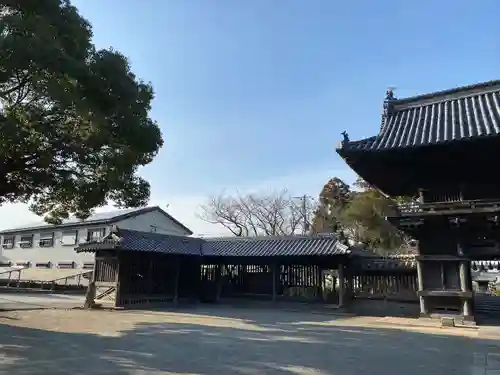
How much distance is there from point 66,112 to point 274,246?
15.6m

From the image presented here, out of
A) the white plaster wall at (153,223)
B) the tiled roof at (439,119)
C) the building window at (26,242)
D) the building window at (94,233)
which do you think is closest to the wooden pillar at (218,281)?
the tiled roof at (439,119)

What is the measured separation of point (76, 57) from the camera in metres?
9.98

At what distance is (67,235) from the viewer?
38531mm

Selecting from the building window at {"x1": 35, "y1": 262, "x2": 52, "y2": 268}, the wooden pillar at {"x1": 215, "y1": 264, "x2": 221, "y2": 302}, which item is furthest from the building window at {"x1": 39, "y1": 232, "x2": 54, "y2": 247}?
the wooden pillar at {"x1": 215, "y1": 264, "x2": 221, "y2": 302}

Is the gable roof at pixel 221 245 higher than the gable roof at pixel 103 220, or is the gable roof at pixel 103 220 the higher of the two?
the gable roof at pixel 103 220

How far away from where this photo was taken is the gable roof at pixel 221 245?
70.0ft

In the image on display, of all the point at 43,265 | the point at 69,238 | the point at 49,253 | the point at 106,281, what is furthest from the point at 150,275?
the point at 43,265

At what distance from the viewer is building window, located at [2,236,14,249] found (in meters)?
43.5

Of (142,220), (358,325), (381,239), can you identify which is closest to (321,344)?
(358,325)

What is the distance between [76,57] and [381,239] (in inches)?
1163

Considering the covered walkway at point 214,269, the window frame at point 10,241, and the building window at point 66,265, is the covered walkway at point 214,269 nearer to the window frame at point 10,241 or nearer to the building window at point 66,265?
the building window at point 66,265

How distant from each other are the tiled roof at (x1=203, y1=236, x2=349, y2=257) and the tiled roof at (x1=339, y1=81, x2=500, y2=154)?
806cm

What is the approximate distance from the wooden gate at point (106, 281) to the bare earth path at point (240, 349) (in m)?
6.79

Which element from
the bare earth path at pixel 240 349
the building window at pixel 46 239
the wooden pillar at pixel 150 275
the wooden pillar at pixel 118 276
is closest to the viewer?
the bare earth path at pixel 240 349
